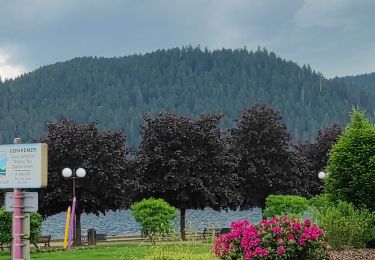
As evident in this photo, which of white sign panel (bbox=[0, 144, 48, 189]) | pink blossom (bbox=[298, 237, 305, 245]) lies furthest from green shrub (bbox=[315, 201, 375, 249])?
white sign panel (bbox=[0, 144, 48, 189])

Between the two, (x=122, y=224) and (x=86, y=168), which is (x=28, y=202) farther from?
(x=122, y=224)

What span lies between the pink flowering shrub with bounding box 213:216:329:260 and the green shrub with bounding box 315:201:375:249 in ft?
14.9

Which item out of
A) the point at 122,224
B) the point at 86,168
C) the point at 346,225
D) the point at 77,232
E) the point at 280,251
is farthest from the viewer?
the point at 122,224

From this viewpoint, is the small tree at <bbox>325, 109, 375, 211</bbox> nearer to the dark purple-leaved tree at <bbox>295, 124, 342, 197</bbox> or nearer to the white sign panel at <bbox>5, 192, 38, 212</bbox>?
the white sign panel at <bbox>5, 192, 38, 212</bbox>

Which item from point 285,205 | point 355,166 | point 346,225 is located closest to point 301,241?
point 346,225

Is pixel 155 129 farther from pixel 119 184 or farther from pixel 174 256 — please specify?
pixel 174 256

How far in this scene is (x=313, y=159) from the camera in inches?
1831

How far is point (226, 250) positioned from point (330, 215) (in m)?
5.96

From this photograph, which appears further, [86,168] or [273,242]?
[86,168]

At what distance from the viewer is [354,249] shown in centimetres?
1781

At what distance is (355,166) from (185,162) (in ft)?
56.3

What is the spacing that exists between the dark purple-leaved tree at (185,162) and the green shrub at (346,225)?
58.8 feet

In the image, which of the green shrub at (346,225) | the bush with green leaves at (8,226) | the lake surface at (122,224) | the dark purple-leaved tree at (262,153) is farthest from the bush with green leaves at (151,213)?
the green shrub at (346,225)

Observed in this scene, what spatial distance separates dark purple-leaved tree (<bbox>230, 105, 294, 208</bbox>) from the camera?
4138 centimetres
